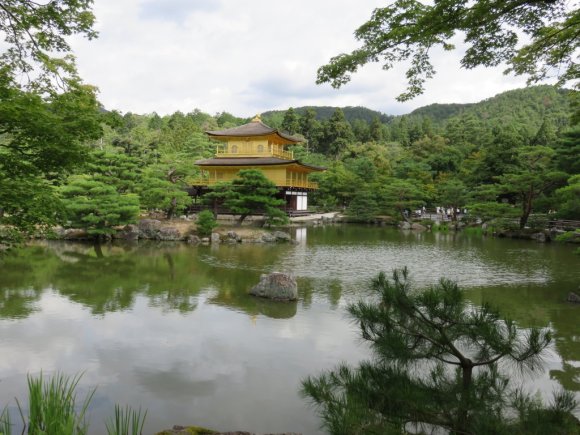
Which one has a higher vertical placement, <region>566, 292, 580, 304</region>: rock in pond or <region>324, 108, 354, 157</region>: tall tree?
<region>324, 108, 354, 157</region>: tall tree

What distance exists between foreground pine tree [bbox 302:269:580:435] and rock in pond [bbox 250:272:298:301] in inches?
214

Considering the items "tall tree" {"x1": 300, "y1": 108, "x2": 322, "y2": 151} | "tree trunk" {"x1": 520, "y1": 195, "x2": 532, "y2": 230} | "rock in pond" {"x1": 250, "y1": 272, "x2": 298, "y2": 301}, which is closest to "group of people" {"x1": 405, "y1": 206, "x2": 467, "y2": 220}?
"tree trunk" {"x1": 520, "y1": 195, "x2": 532, "y2": 230}

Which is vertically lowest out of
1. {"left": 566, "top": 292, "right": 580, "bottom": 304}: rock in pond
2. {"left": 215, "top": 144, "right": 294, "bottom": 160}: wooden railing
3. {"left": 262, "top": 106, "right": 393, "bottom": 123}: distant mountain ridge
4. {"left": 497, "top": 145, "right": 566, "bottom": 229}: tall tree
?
{"left": 566, "top": 292, "right": 580, "bottom": 304}: rock in pond

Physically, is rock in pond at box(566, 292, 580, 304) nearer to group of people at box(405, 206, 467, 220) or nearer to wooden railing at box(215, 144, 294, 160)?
wooden railing at box(215, 144, 294, 160)

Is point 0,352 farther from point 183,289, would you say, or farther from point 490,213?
point 490,213

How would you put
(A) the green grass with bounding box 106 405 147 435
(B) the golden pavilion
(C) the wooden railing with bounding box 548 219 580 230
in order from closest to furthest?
(A) the green grass with bounding box 106 405 147 435 → (C) the wooden railing with bounding box 548 219 580 230 → (B) the golden pavilion

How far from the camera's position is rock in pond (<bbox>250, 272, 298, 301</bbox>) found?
8281 millimetres

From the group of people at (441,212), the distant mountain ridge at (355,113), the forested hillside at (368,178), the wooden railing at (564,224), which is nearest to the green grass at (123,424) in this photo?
the forested hillside at (368,178)

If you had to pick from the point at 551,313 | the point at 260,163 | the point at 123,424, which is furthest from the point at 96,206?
the point at 551,313

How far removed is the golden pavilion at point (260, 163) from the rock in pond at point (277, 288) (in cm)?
1723

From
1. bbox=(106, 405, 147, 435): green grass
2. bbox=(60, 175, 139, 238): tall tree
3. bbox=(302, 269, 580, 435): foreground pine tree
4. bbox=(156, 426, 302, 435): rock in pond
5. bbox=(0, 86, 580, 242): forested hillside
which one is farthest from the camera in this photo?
bbox=(60, 175, 139, 238): tall tree

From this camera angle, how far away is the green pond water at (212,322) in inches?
174

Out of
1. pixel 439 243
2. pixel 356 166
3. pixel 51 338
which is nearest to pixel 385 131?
pixel 356 166

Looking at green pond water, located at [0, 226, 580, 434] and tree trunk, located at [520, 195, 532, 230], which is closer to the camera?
green pond water, located at [0, 226, 580, 434]
